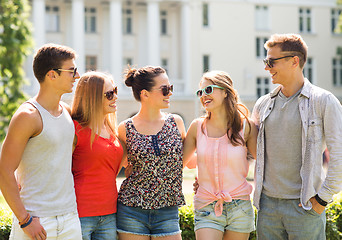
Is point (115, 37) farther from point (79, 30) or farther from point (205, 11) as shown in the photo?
point (205, 11)

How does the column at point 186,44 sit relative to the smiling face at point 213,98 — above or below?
above

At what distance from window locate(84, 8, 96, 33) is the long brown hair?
97.4ft

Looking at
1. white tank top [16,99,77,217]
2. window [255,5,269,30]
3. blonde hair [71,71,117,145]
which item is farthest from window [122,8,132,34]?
white tank top [16,99,77,217]

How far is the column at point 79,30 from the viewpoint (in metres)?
30.7

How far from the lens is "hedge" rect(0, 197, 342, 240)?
15.7ft

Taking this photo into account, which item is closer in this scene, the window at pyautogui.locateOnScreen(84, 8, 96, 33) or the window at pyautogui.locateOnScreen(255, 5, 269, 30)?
the window at pyautogui.locateOnScreen(84, 8, 96, 33)

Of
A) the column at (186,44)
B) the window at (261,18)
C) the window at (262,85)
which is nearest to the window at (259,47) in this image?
the window at (261,18)

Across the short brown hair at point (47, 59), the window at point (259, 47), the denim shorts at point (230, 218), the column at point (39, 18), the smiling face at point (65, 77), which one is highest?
the column at point (39, 18)

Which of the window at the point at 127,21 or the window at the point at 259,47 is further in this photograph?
the window at the point at 259,47

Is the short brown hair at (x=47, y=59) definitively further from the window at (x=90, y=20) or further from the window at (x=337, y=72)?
the window at (x=337, y=72)

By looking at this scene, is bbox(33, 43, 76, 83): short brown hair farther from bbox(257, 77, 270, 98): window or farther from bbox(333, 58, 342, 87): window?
bbox(333, 58, 342, 87): window

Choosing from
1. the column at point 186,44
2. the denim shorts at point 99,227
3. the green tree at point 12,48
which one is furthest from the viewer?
the column at point 186,44

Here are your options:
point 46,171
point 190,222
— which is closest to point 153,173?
point 46,171

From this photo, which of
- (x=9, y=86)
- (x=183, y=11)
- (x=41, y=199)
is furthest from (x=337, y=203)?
(x=183, y=11)
